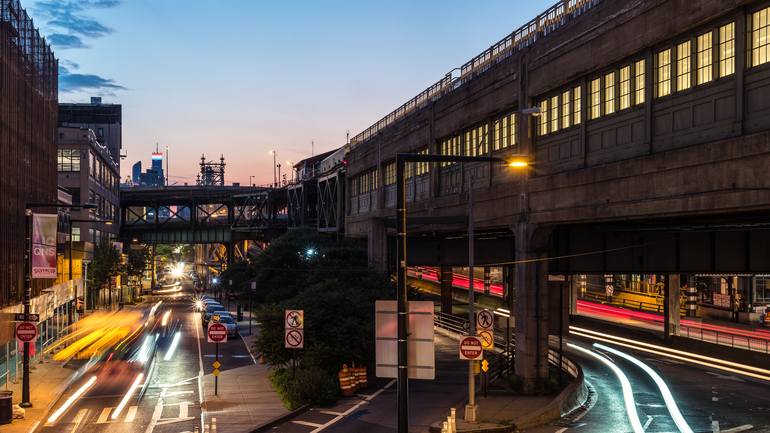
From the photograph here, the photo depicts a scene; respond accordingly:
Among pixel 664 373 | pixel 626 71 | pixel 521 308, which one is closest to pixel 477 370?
pixel 521 308

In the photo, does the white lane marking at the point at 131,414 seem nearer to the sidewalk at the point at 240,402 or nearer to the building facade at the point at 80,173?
the sidewalk at the point at 240,402

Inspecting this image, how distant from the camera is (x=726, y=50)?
2138 centimetres

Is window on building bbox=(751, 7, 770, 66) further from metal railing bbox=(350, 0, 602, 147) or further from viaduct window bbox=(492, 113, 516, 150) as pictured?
viaduct window bbox=(492, 113, 516, 150)

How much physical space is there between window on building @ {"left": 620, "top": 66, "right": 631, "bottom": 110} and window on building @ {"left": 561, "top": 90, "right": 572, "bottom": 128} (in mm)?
3493

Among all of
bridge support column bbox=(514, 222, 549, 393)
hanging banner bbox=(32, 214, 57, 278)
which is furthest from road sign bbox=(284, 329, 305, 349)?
hanging banner bbox=(32, 214, 57, 278)

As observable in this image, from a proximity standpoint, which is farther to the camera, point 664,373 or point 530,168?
point 664,373

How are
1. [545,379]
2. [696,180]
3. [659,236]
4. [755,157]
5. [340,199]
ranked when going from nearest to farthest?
[755,157], [696,180], [659,236], [545,379], [340,199]

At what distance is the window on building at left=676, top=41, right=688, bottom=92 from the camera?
2281 centimetres

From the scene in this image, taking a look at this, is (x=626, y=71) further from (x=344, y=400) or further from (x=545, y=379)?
(x=344, y=400)

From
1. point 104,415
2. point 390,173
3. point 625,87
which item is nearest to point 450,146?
point 390,173

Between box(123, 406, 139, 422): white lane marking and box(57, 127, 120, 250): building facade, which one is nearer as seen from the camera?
box(123, 406, 139, 422): white lane marking

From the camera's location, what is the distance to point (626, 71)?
26000mm

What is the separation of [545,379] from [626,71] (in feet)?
42.3

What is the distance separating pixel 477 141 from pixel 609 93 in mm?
11611
